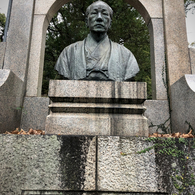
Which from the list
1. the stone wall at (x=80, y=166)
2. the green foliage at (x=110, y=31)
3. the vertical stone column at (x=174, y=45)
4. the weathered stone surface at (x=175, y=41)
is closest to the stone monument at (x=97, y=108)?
the stone wall at (x=80, y=166)

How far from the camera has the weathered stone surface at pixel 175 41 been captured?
5410mm

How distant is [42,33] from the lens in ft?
19.1

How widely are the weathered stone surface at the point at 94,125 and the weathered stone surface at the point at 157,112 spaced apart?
6.75 ft

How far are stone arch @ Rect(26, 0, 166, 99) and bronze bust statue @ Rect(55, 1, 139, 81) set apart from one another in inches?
67.0

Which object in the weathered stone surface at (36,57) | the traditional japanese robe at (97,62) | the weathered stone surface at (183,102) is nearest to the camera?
the traditional japanese robe at (97,62)

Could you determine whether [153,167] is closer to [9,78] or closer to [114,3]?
[9,78]

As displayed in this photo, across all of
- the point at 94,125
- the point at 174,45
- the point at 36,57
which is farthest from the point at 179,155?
the point at 36,57

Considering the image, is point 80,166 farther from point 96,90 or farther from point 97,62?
point 97,62

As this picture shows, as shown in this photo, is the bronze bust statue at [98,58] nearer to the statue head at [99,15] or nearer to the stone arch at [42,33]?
the statue head at [99,15]

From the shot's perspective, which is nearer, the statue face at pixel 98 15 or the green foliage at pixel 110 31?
the statue face at pixel 98 15

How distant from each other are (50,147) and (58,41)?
8.84 meters

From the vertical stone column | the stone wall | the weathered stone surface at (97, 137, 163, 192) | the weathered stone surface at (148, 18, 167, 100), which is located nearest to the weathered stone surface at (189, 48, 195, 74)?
the vertical stone column

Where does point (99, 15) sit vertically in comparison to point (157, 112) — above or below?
above

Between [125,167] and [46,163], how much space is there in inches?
37.2
